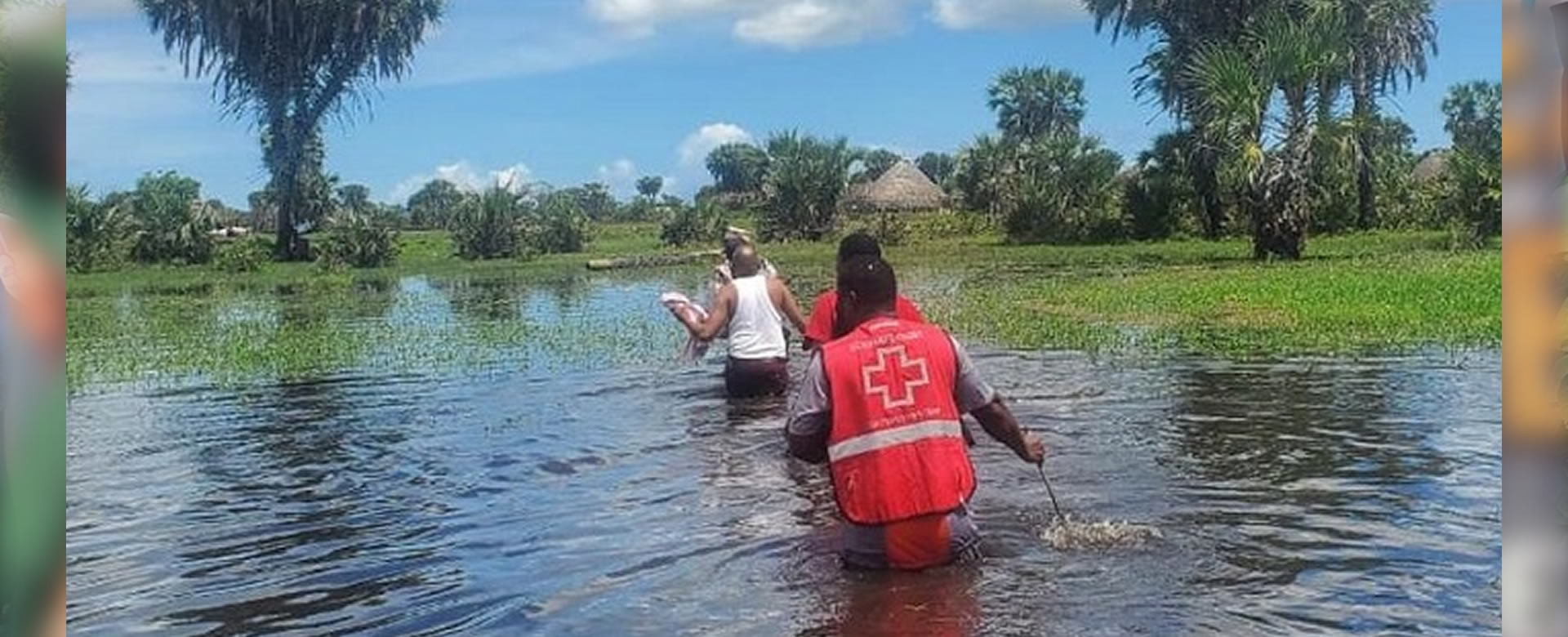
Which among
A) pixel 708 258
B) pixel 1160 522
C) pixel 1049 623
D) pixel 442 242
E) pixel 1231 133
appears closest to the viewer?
pixel 1049 623

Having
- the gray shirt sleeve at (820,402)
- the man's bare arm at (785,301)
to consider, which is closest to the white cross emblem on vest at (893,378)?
the gray shirt sleeve at (820,402)

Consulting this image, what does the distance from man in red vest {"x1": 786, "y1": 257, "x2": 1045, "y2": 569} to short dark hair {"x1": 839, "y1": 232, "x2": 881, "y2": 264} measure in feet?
0.35

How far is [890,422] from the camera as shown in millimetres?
6051

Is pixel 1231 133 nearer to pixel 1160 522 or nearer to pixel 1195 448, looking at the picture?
pixel 1195 448

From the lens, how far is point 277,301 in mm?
34219

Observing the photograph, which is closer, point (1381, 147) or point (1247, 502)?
point (1247, 502)

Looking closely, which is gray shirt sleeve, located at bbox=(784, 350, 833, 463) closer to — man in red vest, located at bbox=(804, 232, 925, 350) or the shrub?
man in red vest, located at bbox=(804, 232, 925, 350)

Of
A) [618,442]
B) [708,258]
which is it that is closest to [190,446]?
[618,442]

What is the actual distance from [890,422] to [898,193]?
61.7m

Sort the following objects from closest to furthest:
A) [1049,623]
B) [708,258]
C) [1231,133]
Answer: [1049,623] → [1231,133] → [708,258]

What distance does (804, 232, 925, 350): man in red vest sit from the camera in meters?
6.57

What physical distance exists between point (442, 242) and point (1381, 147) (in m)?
39.0

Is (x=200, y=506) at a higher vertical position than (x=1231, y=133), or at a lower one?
lower

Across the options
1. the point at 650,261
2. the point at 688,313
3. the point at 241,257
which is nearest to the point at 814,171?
the point at 650,261
